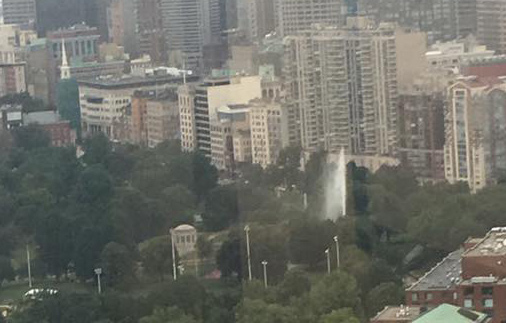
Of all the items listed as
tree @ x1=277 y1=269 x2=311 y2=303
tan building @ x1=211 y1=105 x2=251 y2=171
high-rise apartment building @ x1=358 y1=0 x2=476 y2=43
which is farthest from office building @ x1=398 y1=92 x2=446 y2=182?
tree @ x1=277 y1=269 x2=311 y2=303

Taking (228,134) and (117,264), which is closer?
(117,264)

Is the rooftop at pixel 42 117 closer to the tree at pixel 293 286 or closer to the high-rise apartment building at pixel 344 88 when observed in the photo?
the high-rise apartment building at pixel 344 88

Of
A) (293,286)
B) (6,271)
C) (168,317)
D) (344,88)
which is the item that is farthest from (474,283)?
(344,88)

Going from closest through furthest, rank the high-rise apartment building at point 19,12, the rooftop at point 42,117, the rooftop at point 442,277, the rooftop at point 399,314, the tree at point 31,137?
the rooftop at point 399,314 → the rooftop at point 442,277 → the tree at point 31,137 → the rooftop at point 42,117 → the high-rise apartment building at point 19,12

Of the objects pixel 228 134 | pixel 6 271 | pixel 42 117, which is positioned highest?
pixel 228 134

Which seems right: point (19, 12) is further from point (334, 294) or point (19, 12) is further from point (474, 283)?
point (474, 283)

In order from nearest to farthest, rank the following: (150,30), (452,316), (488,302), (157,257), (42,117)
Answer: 1. (452,316)
2. (488,302)
3. (157,257)
4. (42,117)
5. (150,30)

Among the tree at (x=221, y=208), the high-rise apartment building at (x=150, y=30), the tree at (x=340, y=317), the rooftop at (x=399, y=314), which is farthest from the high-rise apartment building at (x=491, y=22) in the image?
the high-rise apartment building at (x=150, y=30)
